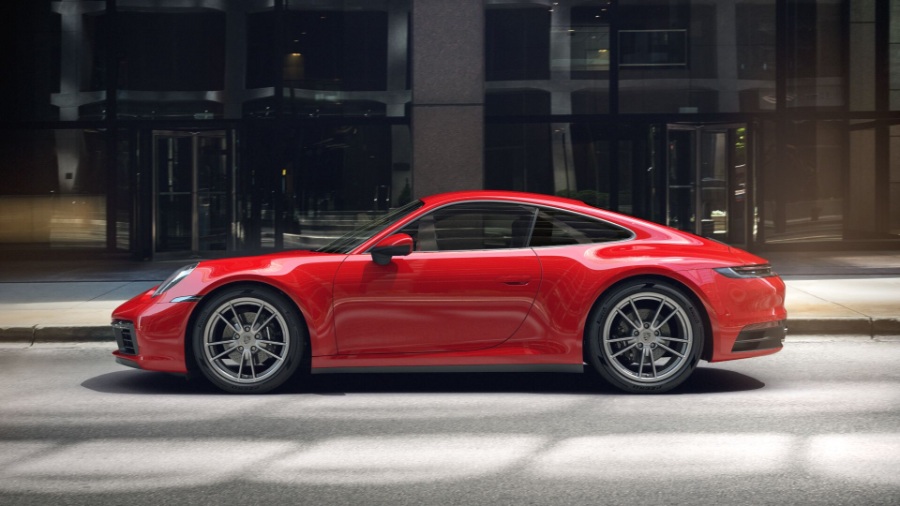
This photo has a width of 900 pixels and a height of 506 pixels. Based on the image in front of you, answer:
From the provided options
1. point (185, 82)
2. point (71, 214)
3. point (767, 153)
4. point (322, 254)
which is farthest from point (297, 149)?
point (322, 254)

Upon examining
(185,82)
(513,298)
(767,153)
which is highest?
(185,82)

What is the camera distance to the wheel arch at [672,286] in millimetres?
6906

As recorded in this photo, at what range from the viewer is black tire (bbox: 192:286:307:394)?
689 centimetres

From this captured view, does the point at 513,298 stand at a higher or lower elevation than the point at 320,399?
higher

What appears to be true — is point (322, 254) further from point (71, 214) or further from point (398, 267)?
point (71, 214)

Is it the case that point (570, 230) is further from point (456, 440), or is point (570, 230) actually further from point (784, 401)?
Result: point (456, 440)

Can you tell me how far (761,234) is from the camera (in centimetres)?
1734

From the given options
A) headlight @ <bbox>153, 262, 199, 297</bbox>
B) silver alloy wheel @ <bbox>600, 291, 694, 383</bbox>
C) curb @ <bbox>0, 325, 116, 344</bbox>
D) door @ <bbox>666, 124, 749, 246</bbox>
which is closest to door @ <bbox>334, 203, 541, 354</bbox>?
silver alloy wheel @ <bbox>600, 291, 694, 383</bbox>

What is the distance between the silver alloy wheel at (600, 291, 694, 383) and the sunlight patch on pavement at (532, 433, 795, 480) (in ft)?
3.70

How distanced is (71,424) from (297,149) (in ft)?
35.6

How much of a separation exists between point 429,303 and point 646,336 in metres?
1.30

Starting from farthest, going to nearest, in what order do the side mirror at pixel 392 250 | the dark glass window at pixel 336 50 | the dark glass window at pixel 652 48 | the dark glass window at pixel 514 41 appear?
the dark glass window at pixel 652 48, the dark glass window at pixel 336 50, the dark glass window at pixel 514 41, the side mirror at pixel 392 250

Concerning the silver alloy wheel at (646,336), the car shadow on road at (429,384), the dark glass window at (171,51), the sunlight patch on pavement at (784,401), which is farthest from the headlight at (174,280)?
the dark glass window at (171,51)

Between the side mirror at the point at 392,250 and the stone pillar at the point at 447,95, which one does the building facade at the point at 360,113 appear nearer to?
the stone pillar at the point at 447,95
